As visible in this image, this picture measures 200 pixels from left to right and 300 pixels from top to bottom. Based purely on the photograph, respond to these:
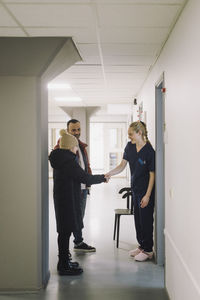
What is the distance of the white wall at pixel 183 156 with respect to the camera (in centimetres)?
204

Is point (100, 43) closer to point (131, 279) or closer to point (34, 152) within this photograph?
point (34, 152)

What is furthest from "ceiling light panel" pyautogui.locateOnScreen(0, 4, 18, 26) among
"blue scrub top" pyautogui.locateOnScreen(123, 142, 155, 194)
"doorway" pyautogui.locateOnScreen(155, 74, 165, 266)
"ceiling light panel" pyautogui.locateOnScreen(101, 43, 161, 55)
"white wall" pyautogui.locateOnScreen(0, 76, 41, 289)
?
"blue scrub top" pyautogui.locateOnScreen(123, 142, 155, 194)

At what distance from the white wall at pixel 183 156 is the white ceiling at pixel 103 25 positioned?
18cm

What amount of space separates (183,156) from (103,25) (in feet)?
3.96

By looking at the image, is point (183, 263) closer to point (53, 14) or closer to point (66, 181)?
point (66, 181)

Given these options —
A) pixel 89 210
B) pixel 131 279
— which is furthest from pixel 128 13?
pixel 89 210

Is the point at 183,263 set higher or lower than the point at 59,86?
lower

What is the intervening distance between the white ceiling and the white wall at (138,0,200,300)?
0.58ft

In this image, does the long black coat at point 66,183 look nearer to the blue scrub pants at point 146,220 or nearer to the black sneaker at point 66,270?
the black sneaker at point 66,270

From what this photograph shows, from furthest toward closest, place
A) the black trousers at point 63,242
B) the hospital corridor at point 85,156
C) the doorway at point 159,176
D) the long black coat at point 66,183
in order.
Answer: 1. the doorway at point 159,176
2. the black trousers at point 63,242
3. the long black coat at point 66,183
4. the hospital corridor at point 85,156

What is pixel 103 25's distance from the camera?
9.01 ft

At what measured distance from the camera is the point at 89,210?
7320mm

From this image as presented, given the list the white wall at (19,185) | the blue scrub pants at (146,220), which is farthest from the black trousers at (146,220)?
the white wall at (19,185)

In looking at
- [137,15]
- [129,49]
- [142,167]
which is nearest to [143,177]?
[142,167]
